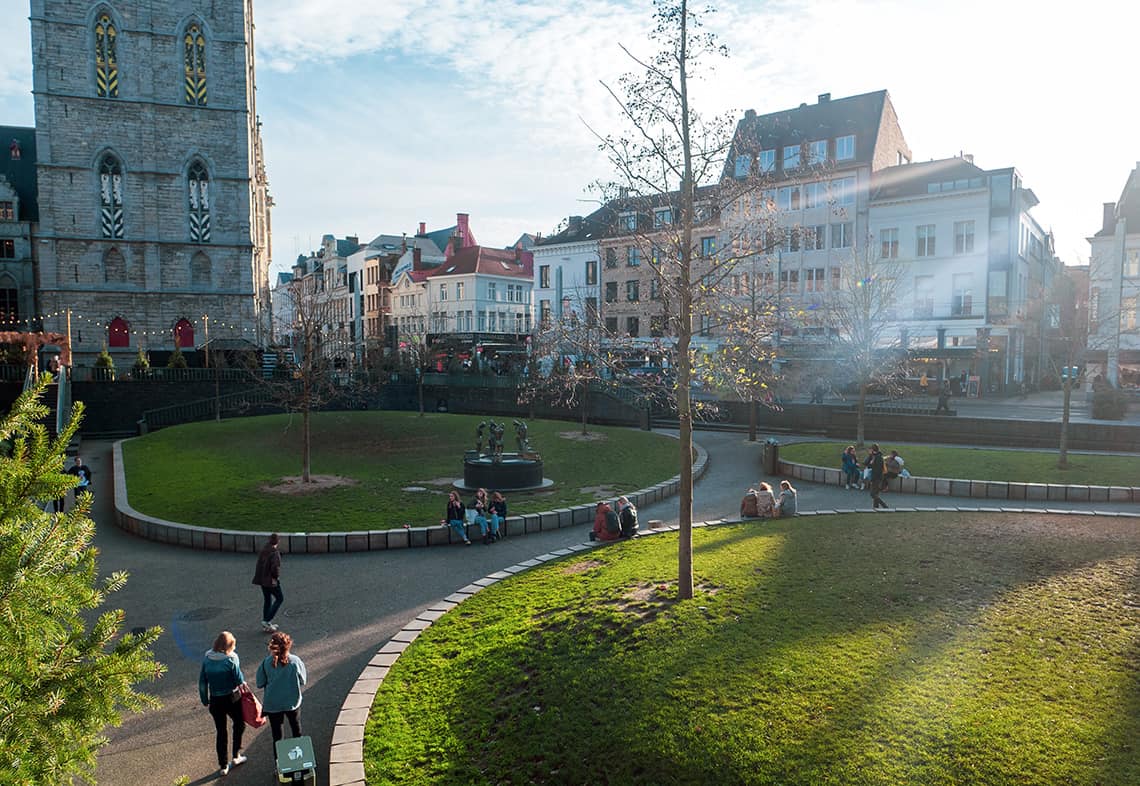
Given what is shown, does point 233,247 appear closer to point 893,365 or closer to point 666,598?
point 893,365

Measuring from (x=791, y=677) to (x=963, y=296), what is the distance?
48.5m

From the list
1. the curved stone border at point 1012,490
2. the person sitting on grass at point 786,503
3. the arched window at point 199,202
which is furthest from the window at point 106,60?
the curved stone border at point 1012,490

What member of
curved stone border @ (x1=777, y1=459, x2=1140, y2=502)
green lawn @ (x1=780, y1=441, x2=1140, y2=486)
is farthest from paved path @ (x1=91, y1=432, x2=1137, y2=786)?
green lawn @ (x1=780, y1=441, x2=1140, y2=486)

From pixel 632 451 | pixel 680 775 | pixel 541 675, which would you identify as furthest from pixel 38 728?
pixel 632 451

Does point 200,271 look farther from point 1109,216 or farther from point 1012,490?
point 1109,216

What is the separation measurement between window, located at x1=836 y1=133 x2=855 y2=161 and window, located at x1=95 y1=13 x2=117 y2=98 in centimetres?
A: 5049

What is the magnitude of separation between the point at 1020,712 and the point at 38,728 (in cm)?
770

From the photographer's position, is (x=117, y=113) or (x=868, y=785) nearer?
(x=868, y=785)

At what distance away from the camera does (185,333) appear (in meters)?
57.4

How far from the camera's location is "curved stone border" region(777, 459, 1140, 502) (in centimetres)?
1977

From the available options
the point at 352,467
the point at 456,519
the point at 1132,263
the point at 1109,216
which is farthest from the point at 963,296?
the point at 456,519

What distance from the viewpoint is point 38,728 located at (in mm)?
3963

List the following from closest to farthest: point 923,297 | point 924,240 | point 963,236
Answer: point 963,236 < point 924,240 < point 923,297

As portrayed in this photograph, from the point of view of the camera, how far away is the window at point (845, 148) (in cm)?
5412
